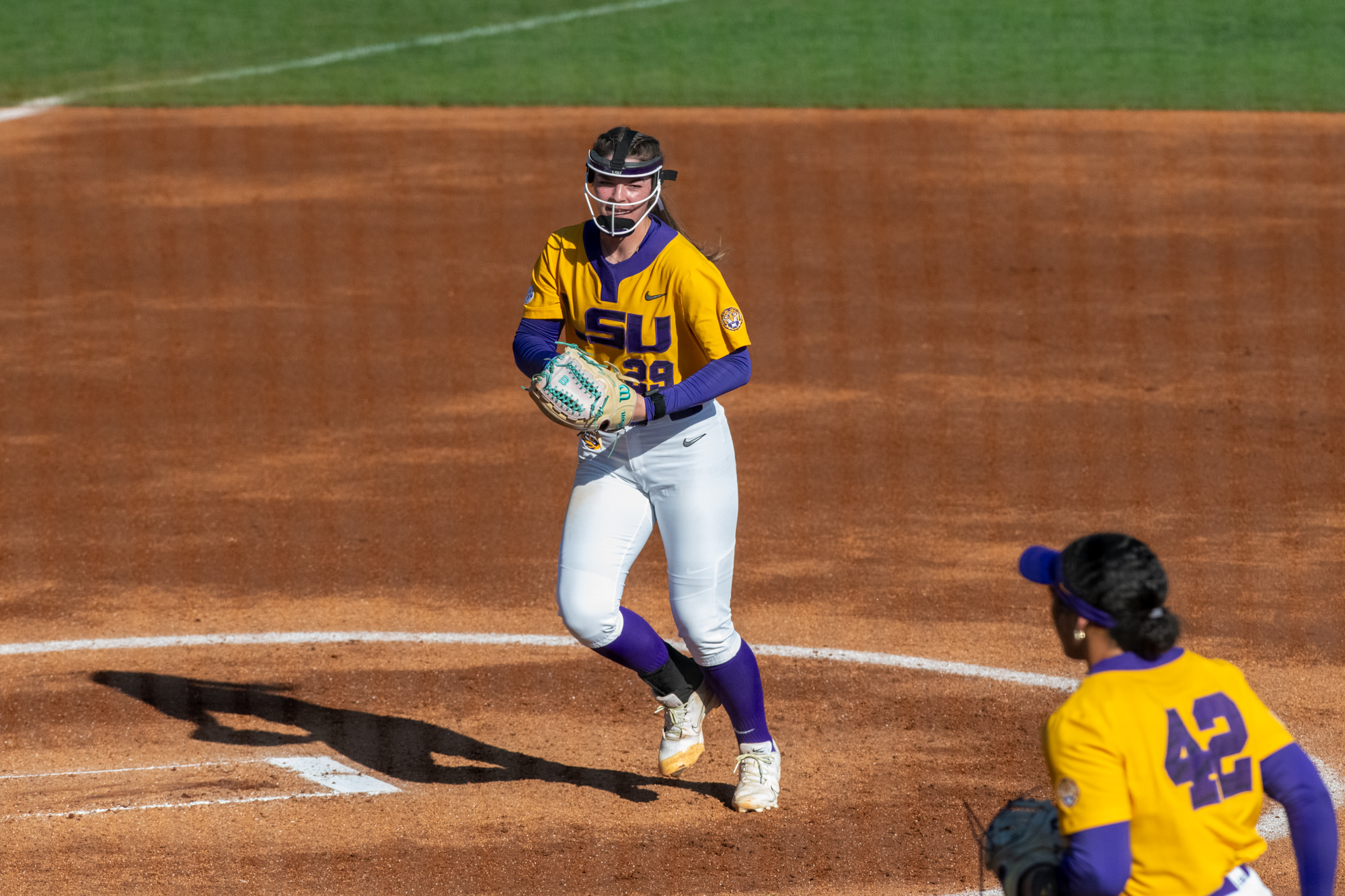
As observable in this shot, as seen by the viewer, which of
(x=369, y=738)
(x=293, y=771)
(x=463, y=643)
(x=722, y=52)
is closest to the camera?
(x=293, y=771)

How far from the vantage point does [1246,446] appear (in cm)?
992

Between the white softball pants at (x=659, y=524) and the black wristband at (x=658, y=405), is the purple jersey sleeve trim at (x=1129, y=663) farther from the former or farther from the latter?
the white softball pants at (x=659, y=524)

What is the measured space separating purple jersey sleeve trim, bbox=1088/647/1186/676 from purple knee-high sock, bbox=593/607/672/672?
8.31ft

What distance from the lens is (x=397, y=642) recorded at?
23.9 feet

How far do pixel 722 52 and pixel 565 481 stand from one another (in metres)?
15.6

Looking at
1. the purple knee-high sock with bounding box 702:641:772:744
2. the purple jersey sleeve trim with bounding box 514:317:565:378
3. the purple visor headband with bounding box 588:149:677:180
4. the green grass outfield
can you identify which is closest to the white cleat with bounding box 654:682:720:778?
the purple knee-high sock with bounding box 702:641:772:744

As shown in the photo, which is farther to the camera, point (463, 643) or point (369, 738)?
point (463, 643)

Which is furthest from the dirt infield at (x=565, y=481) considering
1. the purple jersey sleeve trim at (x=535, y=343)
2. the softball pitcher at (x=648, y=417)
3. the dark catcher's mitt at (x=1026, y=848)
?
the dark catcher's mitt at (x=1026, y=848)

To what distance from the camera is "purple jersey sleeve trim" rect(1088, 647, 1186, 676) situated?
10.3 ft

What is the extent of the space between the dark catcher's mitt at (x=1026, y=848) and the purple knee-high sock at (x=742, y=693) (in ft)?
7.33

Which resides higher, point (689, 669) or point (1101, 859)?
point (1101, 859)

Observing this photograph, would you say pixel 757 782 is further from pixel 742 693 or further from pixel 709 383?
pixel 709 383

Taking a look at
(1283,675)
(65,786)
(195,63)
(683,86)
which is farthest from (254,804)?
(195,63)

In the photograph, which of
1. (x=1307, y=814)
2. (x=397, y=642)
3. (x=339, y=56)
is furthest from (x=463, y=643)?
(x=339, y=56)
